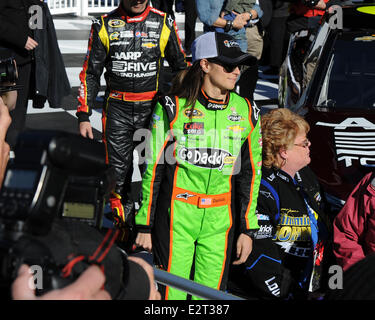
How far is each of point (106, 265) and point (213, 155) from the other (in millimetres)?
1601

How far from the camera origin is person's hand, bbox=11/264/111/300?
1.49m

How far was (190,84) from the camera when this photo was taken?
10.8 feet

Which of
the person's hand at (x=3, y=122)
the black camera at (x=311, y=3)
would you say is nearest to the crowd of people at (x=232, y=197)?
the person's hand at (x=3, y=122)

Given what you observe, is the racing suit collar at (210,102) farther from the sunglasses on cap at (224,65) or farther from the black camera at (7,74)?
the black camera at (7,74)

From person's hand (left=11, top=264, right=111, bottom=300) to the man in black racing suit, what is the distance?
2.87 m

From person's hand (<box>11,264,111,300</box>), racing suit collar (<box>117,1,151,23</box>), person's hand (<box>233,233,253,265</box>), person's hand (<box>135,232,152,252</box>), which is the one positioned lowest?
person's hand (<box>233,233,253,265</box>)

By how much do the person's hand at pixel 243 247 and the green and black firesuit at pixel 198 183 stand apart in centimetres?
4

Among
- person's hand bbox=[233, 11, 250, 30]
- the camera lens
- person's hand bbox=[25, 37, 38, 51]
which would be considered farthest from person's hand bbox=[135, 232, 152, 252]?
person's hand bbox=[233, 11, 250, 30]

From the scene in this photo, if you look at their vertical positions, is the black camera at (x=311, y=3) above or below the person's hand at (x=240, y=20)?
above

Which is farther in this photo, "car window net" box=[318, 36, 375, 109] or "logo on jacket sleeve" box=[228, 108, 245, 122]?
"car window net" box=[318, 36, 375, 109]

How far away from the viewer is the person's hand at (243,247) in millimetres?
3297

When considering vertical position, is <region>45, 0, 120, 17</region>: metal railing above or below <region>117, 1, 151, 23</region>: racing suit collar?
below

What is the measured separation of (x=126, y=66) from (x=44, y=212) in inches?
122

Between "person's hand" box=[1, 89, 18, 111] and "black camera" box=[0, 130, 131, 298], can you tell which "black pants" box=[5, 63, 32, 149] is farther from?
"black camera" box=[0, 130, 131, 298]
